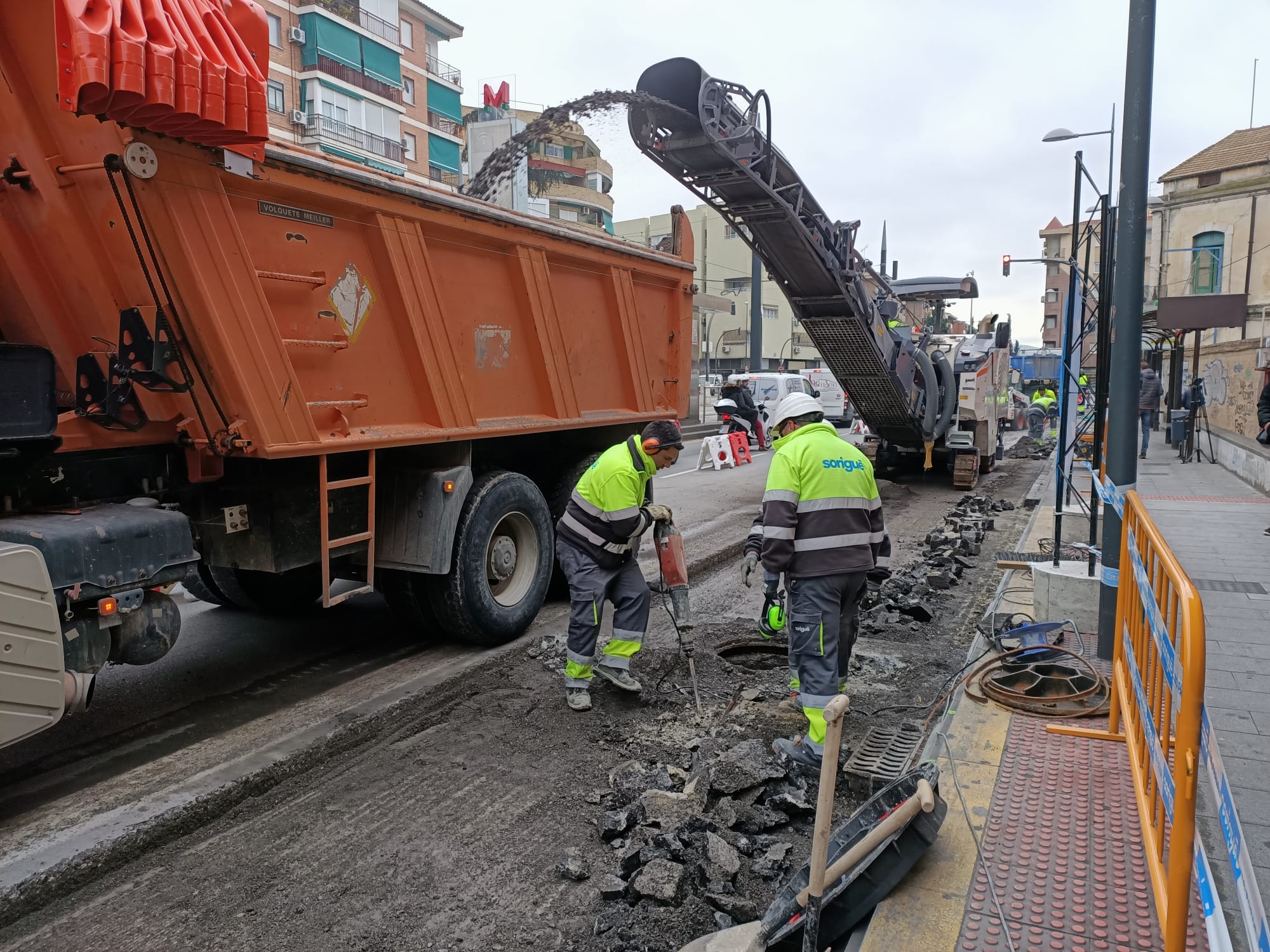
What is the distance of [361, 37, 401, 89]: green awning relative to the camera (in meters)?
34.6

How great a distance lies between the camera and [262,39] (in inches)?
146

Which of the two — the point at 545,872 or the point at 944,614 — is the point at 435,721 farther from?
the point at 944,614

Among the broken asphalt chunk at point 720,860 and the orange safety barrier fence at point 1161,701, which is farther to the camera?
the broken asphalt chunk at point 720,860

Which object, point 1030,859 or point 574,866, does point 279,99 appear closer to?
point 574,866

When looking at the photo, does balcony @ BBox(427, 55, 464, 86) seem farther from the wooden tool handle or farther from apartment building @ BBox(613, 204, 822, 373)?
the wooden tool handle

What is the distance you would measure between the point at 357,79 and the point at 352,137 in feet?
7.37

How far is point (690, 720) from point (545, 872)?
58.2 inches

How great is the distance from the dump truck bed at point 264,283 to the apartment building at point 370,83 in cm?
2664

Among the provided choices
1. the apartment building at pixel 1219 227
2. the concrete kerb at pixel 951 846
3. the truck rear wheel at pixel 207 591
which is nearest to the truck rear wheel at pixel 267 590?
the truck rear wheel at pixel 207 591

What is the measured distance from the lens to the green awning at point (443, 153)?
40.6 metres

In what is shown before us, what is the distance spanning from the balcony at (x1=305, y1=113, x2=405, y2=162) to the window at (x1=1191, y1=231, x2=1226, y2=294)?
97.9ft

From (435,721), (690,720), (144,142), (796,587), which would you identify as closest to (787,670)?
(690,720)

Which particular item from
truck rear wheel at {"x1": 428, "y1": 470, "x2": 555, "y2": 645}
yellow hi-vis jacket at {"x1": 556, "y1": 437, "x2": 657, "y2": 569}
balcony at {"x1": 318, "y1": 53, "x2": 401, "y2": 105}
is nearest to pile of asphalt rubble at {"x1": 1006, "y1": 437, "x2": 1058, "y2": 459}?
truck rear wheel at {"x1": 428, "y1": 470, "x2": 555, "y2": 645}

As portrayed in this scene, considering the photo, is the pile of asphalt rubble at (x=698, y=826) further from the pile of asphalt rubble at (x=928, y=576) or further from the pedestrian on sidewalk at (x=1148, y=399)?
the pedestrian on sidewalk at (x=1148, y=399)
